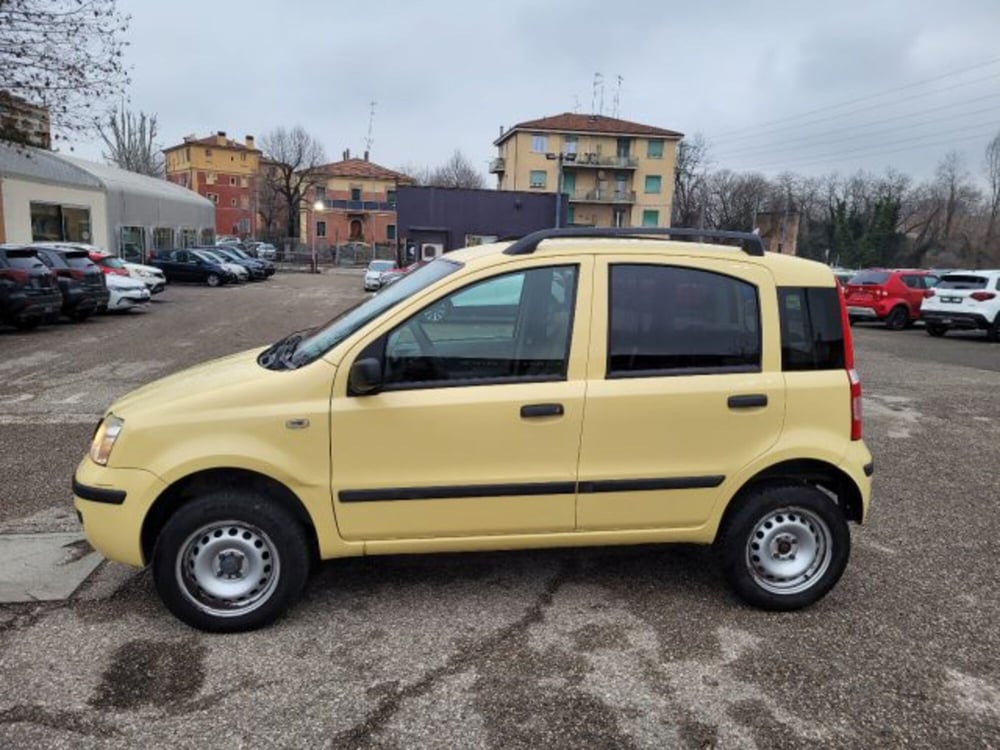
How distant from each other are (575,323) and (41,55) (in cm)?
1617

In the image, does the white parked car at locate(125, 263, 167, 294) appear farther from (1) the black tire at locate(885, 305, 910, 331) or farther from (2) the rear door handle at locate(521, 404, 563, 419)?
(2) the rear door handle at locate(521, 404, 563, 419)

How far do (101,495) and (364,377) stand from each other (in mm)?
1332

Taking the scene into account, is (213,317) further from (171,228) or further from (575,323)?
(171,228)

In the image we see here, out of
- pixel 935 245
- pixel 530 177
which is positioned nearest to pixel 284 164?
pixel 530 177

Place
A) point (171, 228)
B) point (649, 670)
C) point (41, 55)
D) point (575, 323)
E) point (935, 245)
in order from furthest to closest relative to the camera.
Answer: point (935, 245)
point (171, 228)
point (41, 55)
point (575, 323)
point (649, 670)

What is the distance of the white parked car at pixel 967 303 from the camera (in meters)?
18.3

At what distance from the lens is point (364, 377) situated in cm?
333

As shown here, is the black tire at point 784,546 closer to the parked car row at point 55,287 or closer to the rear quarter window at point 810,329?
the rear quarter window at point 810,329

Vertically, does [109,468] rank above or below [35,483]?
above

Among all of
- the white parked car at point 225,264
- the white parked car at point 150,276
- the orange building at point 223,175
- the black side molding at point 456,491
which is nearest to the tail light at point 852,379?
the black side molding at point 456,491

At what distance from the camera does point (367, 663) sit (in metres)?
3.29

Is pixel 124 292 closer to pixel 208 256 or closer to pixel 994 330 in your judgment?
pixel 208 256

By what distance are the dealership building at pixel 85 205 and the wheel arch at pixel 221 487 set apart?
18.9 meters

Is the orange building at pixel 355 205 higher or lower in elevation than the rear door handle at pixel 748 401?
higher
